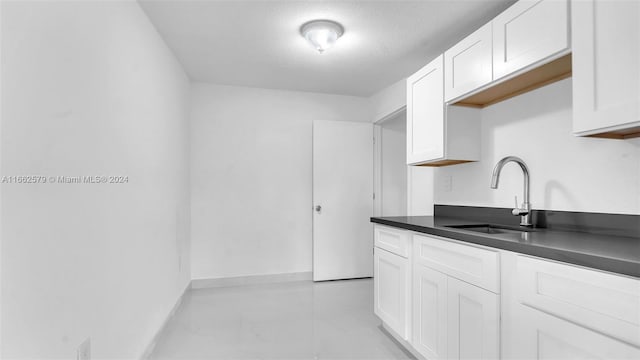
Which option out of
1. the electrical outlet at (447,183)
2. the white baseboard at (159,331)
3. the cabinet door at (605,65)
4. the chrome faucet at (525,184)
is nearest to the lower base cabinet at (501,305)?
the chrome faucet at (525,184)

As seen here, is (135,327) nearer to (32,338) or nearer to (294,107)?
(32,338)

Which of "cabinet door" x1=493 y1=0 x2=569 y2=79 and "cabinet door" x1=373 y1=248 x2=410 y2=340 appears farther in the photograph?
"cabinet door" x1=373 y1=248 x2=410 y2=340

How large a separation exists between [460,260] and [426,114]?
124 centimetres

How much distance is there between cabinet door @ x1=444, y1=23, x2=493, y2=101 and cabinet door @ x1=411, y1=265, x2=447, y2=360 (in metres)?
1.18

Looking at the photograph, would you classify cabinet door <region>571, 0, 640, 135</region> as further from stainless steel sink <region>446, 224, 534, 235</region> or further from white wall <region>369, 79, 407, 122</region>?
white wall <region>369, 79, 407, 122</region>

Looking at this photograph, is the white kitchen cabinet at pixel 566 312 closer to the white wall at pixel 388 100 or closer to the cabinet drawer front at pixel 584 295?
the cabinet drawer front at pixel 584 295

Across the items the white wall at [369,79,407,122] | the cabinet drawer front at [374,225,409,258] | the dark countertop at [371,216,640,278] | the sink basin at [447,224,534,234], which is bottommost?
the cabinet drawer front at [374,225,409,258]

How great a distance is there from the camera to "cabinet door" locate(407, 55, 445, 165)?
2.34 metres

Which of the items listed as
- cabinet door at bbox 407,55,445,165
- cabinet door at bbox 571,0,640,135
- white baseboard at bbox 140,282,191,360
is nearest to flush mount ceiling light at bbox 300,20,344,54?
cabinet door at bbox 407,55,445,165

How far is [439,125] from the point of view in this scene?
234 cm

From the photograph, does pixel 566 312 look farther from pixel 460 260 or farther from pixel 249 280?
pixel 249 280

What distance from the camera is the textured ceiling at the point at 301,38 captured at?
2.16 m

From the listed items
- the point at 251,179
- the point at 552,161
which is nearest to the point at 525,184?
the point at 552,161

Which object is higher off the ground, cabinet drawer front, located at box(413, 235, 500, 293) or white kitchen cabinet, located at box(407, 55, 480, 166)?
white kitchen cabinet, located at box(407, 55, 480, 166)
